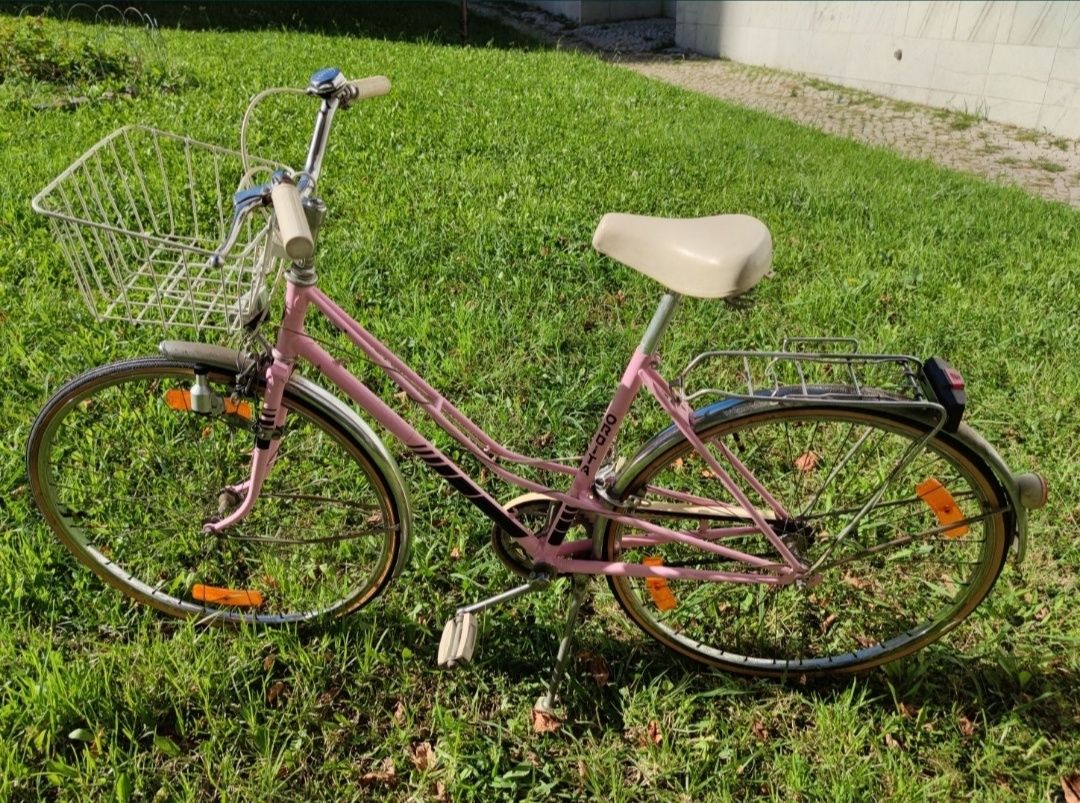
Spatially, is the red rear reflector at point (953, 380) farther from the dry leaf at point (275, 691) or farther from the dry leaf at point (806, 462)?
the dry leaf at point (275, 691)

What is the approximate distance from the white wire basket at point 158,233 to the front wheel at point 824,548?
1.07m

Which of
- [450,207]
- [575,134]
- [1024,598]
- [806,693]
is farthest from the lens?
[575,134]

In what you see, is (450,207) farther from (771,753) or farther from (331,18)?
(331,18)

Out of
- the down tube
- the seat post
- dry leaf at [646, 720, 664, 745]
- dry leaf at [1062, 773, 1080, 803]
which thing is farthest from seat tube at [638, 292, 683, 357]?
dry leaf at [1062, 773, 1080, 803]

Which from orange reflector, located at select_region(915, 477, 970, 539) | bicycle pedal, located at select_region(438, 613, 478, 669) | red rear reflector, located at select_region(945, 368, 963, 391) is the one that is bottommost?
bicycle pedal, located at select_region(438, 613, 478, 669)

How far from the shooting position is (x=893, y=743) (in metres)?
2.05

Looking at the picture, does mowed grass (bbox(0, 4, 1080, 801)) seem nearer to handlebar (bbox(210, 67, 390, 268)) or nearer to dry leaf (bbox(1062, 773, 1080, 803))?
dry leaf (bbox(1062, 773, 1080, 803))

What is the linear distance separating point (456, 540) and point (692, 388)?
132 cm

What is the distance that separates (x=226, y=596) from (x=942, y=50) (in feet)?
36.0

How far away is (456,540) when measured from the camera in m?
2.59

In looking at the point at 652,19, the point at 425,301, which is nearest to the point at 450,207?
the point at 425,301

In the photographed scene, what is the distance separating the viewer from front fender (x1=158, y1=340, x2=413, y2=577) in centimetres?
177

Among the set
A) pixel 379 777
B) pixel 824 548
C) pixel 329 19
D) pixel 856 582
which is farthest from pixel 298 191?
pixel 329 19

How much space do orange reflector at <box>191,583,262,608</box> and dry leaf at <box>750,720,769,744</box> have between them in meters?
1.49
